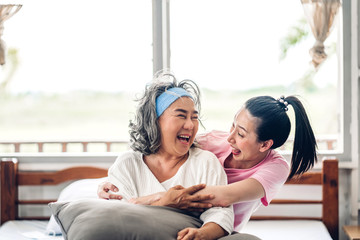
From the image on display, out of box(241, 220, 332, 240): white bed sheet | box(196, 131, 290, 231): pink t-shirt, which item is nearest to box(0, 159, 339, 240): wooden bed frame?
box(241, 220, 332, 240): white bed sheet

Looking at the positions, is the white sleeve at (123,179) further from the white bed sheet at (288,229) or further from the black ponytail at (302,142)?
the white bed sheet at (288,229)

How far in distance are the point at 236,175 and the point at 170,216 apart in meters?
0.42

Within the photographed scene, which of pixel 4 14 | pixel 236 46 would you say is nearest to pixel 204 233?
pixel 236 46

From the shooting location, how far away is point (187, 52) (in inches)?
117

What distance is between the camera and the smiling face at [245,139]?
1601 millimetres

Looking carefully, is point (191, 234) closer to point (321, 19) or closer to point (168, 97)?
point (168, 97)

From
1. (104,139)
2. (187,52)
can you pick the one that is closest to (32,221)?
(104,139)

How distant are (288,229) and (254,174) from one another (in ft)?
3.33

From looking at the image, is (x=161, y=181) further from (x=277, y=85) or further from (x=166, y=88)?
(x=277, y=85)

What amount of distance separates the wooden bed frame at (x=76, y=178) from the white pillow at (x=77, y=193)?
0.23m

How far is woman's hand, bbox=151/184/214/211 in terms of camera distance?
54.1 inches

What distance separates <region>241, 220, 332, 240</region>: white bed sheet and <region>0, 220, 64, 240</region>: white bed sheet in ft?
3.30

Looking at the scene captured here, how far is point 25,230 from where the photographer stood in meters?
2.46

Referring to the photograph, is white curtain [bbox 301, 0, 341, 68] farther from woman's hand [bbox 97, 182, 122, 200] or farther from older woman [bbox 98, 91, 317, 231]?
woman's hand [bbox 97, 182, 122, 200]
